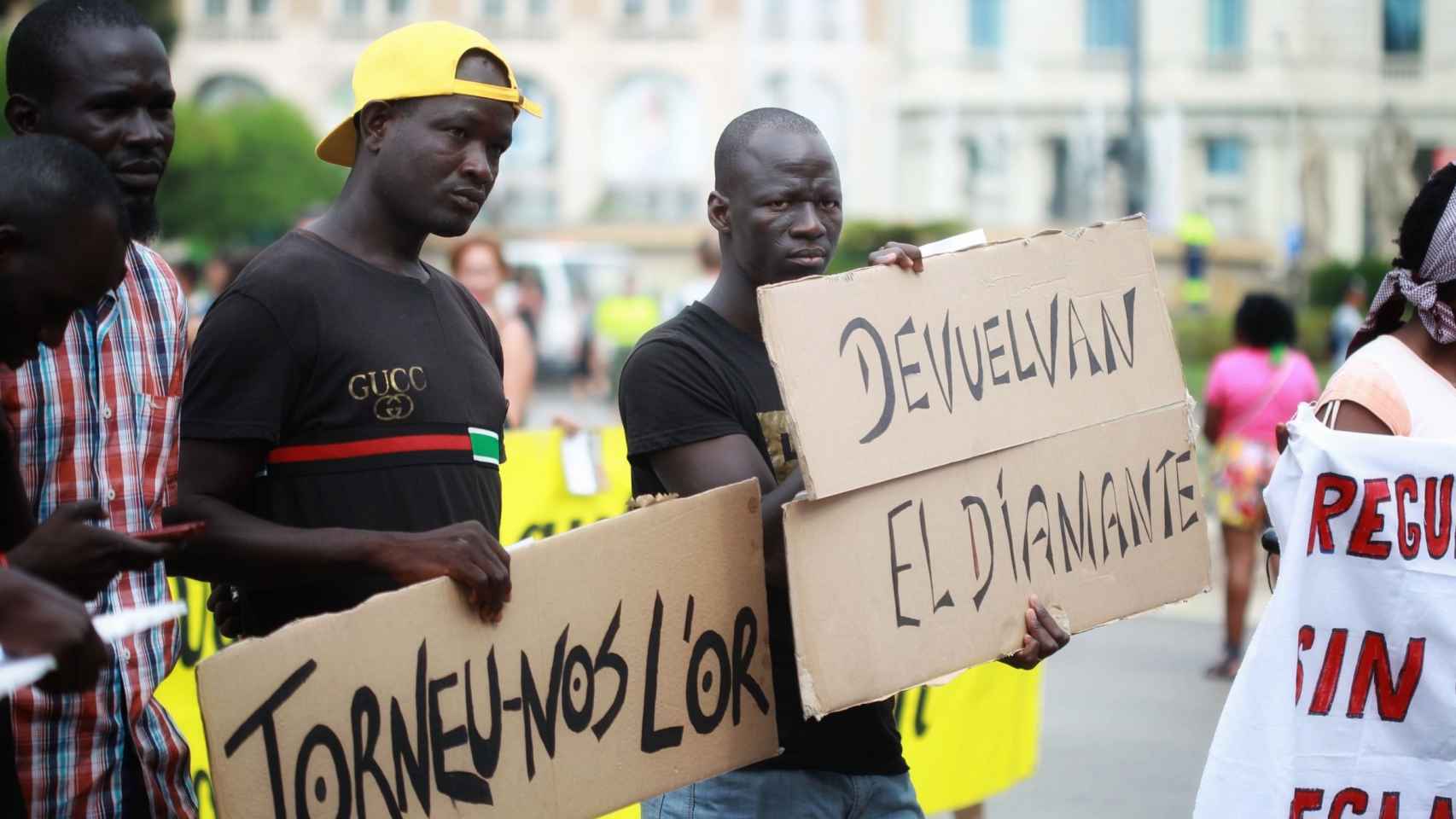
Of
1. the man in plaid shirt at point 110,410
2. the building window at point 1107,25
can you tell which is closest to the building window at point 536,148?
the building window at point 1107,25

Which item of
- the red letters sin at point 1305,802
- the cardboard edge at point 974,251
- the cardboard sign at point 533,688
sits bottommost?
the red letters sin at point 1305,802

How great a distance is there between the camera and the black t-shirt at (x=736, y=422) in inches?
121

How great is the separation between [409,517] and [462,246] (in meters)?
4.75

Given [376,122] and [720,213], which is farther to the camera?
[720,213]

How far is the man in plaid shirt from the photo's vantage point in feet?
8.64

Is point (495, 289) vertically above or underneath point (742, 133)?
underneath

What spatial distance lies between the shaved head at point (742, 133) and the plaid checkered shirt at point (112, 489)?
3.21ft

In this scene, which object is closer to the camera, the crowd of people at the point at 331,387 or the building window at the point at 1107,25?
the crowd of people at the point at 331,387

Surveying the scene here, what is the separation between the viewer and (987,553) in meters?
3.18

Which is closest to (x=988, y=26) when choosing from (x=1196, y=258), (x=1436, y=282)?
(x=1196, y=258)

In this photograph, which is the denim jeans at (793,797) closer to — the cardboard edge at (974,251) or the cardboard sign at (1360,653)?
the cardboard sign at (1360,653)

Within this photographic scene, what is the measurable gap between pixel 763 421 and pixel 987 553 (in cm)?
44

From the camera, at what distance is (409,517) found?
2871 millimetres

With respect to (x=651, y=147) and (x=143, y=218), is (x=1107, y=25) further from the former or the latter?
(x=143, y=218)
